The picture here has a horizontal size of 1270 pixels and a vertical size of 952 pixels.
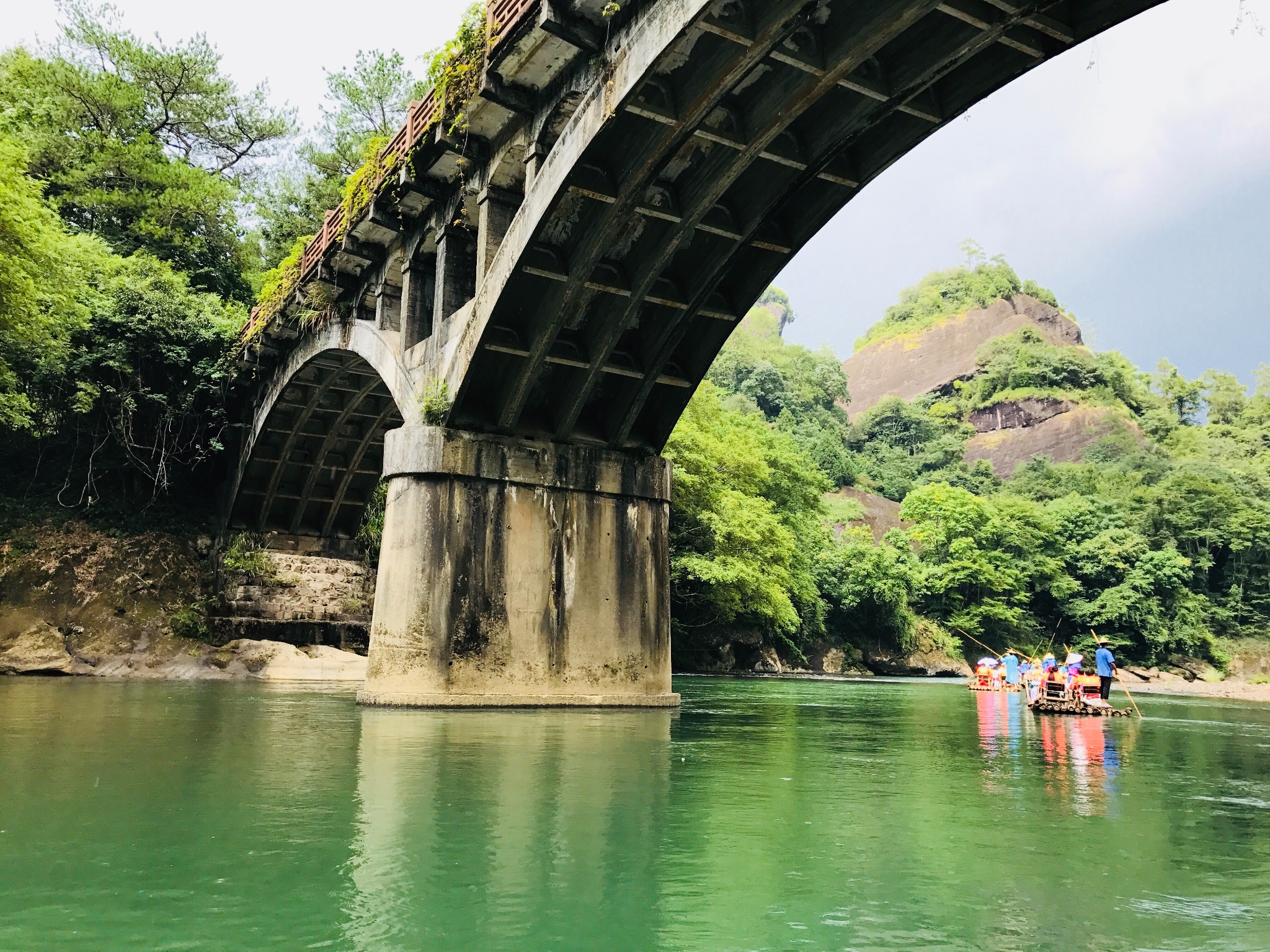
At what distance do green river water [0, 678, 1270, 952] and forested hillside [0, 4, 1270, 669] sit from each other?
1062cm

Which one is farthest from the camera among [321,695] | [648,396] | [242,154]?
[242,154]

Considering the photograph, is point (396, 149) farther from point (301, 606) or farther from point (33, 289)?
point (301, 606)

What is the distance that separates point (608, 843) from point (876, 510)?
80.7m

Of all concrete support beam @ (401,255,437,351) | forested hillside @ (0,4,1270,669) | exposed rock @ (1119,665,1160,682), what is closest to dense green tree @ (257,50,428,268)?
forested hillside @ (0,4,1270,669)

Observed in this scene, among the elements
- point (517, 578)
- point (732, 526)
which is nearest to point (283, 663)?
point (517, 578)

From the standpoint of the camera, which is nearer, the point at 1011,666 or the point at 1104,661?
the point at 1104,661

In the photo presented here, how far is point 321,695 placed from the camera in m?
19.8

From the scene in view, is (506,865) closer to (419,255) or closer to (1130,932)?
(1130,932)

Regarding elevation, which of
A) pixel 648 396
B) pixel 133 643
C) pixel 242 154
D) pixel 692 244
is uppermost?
pixel 242 154

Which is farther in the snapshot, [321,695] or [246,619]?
[246,619]

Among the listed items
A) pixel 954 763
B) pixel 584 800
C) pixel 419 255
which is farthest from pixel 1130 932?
pixel 419 255

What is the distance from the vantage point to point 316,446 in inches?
1197

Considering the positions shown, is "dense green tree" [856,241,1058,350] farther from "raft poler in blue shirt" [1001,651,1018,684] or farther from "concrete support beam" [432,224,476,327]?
"concrete support beam" [432,224,476,327]

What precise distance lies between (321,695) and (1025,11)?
1631cm
